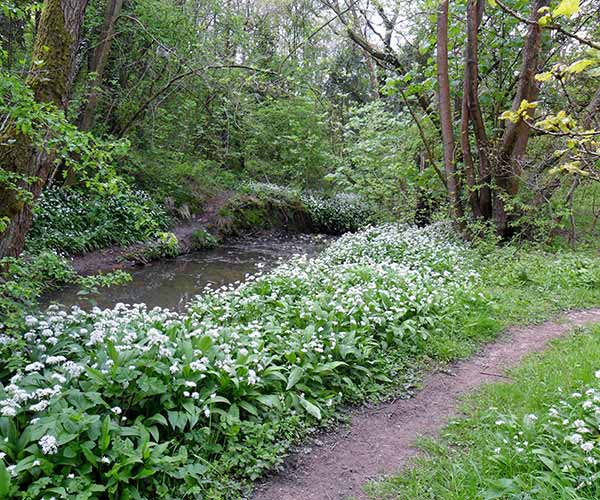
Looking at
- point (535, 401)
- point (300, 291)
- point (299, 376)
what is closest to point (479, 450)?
point (535, 401)

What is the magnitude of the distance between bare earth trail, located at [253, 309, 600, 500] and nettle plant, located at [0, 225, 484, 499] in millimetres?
222

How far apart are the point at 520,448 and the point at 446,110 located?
865 cm

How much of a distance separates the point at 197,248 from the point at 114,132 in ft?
13.6

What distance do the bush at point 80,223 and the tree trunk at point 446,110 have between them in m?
6.77

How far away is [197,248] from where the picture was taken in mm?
13422

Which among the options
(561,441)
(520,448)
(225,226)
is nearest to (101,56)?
(225,226)

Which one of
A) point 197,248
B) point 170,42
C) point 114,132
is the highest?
point 170,42

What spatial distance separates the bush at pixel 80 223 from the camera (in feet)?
33.1

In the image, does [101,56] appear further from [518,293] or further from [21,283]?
[518,293]

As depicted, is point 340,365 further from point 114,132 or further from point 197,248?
point 114,132

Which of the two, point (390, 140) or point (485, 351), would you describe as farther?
point (390, 140)

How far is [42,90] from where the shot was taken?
14.2 ft

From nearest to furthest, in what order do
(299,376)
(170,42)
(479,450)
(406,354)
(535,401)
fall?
(479,450) < (535,401) < (299,376) < (406,354) < (170,42)

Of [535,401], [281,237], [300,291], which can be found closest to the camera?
[535,401]
